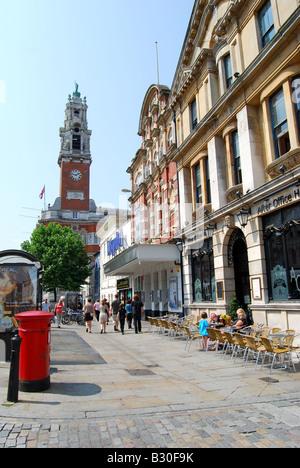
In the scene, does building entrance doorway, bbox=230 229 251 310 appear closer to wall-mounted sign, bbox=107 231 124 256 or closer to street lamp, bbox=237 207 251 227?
street lamp, bbox=237 207 251 227

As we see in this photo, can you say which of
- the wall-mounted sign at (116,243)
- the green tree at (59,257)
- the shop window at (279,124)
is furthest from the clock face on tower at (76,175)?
the shop window at (279,124)

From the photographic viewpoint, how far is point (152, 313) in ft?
81.4

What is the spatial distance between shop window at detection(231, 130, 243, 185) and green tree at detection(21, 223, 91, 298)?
33848 mm

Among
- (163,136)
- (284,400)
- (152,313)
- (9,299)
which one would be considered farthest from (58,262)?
(284,400)

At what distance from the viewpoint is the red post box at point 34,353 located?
6.40 metres

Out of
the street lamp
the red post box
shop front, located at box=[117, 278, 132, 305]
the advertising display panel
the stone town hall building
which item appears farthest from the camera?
the stone town hall building

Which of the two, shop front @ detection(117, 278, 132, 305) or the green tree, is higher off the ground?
the green tree

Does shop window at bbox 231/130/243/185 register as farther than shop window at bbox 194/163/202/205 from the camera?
No

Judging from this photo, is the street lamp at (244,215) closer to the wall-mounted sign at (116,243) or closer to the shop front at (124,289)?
the shop front at (124,289)

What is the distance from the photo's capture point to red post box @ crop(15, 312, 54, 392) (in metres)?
6.40

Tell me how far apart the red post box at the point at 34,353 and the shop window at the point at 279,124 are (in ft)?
29.5

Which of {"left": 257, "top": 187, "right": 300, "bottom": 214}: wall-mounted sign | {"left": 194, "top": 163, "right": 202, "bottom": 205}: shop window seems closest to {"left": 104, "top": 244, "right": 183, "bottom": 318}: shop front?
{"left": 194, "top": 163, "right": 202, "bottom": 205}: shop window
